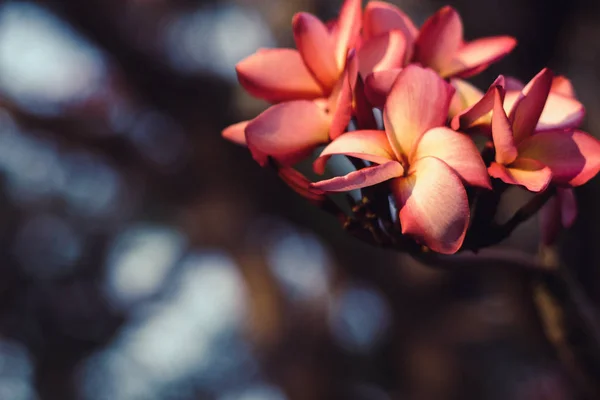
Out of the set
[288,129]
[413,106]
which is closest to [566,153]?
[413,106]

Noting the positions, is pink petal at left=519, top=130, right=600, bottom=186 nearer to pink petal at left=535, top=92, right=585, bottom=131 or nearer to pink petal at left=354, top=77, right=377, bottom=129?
pink petal at left=535, top=92, right=585, bottom=131

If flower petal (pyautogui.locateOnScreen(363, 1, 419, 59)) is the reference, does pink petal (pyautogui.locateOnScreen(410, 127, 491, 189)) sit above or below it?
below

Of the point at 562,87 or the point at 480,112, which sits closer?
the point at 480,112

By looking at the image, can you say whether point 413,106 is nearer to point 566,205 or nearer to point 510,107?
point 510,107

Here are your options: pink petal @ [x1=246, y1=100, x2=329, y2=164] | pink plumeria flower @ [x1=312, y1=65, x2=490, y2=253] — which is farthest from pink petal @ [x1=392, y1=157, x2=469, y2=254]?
pink petal @ [x1=246, y1=100, x2=329, y2=164]

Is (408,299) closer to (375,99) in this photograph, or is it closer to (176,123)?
(176,123)

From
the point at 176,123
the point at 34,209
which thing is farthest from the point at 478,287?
the point at 34,209
